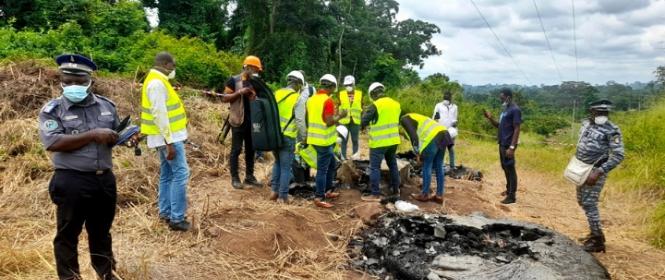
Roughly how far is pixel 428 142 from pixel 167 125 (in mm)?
3260

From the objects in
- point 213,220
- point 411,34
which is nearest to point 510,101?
point 213,220

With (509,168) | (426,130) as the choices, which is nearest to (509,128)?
(509,168)

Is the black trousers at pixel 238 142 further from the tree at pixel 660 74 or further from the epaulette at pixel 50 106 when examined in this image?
the tree at pixel 660 74

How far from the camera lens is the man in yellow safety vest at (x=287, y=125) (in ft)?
18.2

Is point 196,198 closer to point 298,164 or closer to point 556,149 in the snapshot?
point 298,164

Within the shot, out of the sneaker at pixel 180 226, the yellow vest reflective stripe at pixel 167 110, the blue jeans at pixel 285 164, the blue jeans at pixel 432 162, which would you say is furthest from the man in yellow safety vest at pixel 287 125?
the blue jeans at pixel 432 162

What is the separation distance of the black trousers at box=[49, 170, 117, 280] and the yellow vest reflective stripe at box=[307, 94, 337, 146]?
2684 mm

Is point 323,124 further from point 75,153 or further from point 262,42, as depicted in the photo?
point 262,42

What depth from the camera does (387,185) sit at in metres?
6.64

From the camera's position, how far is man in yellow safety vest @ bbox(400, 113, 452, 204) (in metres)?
5.96

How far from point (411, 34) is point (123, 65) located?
2353 cm

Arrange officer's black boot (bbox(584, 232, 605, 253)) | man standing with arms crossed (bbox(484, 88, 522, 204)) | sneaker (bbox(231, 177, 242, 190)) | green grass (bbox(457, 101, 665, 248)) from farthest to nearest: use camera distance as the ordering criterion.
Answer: green grass (bbox(457, 101, 665, 248))
man standing with arms crossed (bbox(484, 88, 522, 204))
sneaker (bbox(231, 177, 242, 190))
officer's black boot (bbox(584, 232, 605, 253))

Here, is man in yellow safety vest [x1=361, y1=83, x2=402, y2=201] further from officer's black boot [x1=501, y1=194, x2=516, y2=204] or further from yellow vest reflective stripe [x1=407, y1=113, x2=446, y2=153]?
officer's black boot [x1=501, y1=194, x2=516, y2=204]

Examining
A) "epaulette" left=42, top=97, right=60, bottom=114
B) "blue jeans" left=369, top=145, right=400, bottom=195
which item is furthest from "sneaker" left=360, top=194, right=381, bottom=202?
"epaulette" left=42, top=97, right=60, bottom=114
